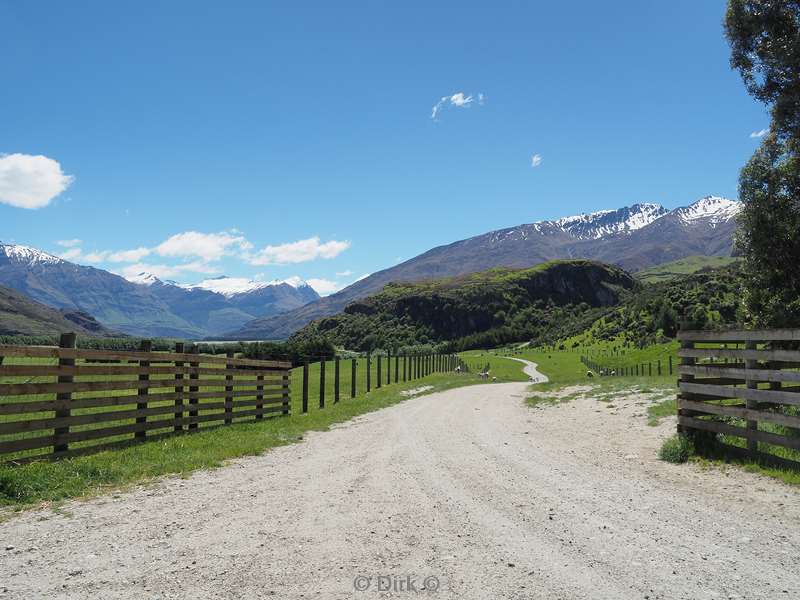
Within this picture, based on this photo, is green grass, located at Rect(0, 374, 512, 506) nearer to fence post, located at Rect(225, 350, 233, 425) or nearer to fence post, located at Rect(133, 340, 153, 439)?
fence post, located at Rect(225, 350, 233, 425)

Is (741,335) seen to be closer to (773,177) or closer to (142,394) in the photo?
(773,177)

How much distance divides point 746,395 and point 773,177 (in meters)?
8.95

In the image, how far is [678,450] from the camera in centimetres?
1067

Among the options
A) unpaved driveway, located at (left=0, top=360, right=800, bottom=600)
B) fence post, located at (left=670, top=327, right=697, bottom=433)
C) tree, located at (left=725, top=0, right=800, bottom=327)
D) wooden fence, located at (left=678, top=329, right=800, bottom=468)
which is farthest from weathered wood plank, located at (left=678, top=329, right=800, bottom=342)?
tree, located at (left=725, top=0, right=800, bottom=327)

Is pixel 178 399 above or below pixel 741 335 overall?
below

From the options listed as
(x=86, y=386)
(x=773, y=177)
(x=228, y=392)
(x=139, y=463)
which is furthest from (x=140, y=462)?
(x=773, y=177)

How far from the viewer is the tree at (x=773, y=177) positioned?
15258 millimetres

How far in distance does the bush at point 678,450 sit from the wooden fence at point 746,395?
1.70 feet

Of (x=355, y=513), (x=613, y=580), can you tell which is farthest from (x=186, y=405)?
(x=613, y=580)

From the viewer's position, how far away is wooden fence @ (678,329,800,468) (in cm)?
916

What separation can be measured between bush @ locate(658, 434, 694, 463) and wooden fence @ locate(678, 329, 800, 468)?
52 cm

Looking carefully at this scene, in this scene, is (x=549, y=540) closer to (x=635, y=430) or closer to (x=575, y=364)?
(x=635, y=430)

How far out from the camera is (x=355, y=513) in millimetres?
7238

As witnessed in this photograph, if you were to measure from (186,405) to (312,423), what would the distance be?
4377mm
